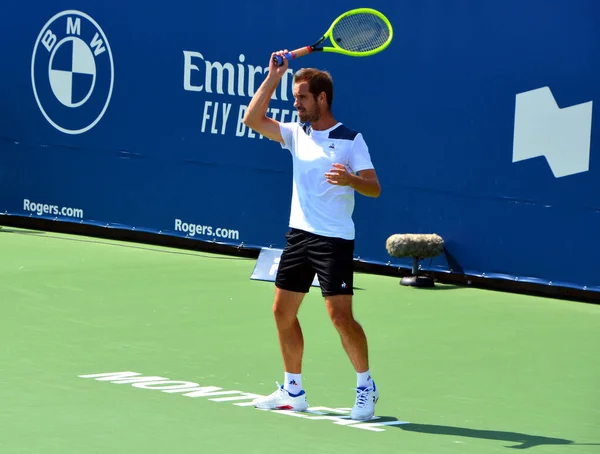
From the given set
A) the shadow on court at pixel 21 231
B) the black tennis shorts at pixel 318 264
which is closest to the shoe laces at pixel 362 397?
the black tennis shorts at pixel 318 264

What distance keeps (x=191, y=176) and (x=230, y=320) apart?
370 centimetres

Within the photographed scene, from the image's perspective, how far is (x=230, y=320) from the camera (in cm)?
927

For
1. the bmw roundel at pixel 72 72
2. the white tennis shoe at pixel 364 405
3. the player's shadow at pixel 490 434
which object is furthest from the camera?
the bmw roundel at pixel 72 72

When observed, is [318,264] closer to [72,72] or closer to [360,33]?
[360,33]

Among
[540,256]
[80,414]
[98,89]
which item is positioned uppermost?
[98,89]

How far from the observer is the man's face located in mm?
6648

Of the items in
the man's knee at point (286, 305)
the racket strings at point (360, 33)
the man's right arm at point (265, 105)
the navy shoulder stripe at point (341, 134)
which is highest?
the racket strings at point (360, 33)

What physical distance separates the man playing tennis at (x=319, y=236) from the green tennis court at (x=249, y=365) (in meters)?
0.22

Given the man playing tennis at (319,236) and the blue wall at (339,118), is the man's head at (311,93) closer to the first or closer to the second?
the man playing tennis at (319,236)

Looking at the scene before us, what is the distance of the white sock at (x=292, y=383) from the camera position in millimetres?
6602

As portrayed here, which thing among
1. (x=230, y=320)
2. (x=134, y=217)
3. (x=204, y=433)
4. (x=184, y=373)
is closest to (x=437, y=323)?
(x=230, y=320)

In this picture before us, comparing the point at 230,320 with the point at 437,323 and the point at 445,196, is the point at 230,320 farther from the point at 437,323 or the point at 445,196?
the point at 445,196

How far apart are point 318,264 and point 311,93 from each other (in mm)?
870

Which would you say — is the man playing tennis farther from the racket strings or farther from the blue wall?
the blue wall
